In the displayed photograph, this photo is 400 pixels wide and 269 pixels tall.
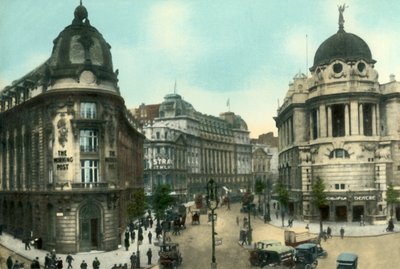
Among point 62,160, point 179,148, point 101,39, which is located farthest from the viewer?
point 179,148

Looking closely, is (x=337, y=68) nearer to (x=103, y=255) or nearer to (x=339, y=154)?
(x=339, y=154)

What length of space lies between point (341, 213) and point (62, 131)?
73.3 ft

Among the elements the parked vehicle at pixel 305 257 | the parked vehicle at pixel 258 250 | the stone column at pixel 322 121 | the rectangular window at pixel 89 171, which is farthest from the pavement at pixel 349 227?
the rectangular window at pixel 89 171

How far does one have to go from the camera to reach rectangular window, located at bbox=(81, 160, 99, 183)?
32.2 m

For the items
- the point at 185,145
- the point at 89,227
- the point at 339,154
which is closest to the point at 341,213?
the point at 339,154

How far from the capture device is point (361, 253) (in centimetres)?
2773

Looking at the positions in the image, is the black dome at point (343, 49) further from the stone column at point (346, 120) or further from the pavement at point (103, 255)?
the pavement at point (103, 255)

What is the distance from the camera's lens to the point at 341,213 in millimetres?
40156

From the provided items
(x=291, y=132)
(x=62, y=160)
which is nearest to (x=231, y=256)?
(x=62, y=160)

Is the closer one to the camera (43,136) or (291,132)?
(43,136)

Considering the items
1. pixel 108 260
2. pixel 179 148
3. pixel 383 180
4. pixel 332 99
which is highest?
pixel 332 99

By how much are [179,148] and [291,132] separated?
1238 centimetres

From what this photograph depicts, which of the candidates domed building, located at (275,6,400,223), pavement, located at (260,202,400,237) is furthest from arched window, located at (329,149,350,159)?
pavement, located at (260,202,400,237)

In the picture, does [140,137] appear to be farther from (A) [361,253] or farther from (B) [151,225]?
(A) [361,253]
